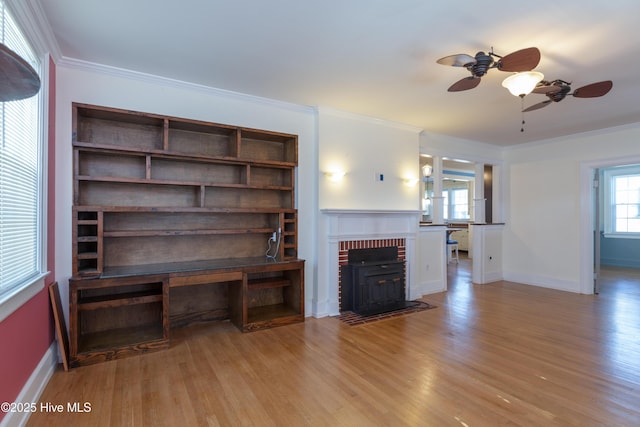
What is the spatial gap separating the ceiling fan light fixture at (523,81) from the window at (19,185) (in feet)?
10.9

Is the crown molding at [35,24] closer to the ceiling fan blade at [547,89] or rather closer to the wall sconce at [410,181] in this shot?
the ceiling fan blade at [547,89]

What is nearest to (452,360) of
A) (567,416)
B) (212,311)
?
(567,416)

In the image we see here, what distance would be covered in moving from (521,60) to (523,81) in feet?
1.06

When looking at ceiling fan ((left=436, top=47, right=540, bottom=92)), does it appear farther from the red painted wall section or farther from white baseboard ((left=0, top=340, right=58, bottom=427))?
white baseboard ((left=0, top=340, right=58, bottom=427))

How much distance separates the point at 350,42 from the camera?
251 cm

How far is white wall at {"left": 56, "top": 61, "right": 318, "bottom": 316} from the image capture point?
9.20 feet

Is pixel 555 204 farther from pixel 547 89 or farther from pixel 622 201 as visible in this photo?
pixel 622 201

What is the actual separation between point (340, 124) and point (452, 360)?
9.79 ft

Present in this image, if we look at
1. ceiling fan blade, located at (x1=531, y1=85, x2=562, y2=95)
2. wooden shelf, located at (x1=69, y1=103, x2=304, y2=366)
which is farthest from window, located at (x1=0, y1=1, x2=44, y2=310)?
ceiling fan blade, located at (x1=531, y1=85, x2=562, y2=95)

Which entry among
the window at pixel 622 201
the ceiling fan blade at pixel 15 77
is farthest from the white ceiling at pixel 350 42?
the window at pixel 622 201

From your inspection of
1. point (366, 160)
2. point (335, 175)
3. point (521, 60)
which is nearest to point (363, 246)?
point (335, 175)

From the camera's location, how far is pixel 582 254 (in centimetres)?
523

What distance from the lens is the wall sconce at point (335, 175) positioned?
162 inches

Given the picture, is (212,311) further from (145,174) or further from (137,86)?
(137,86)
